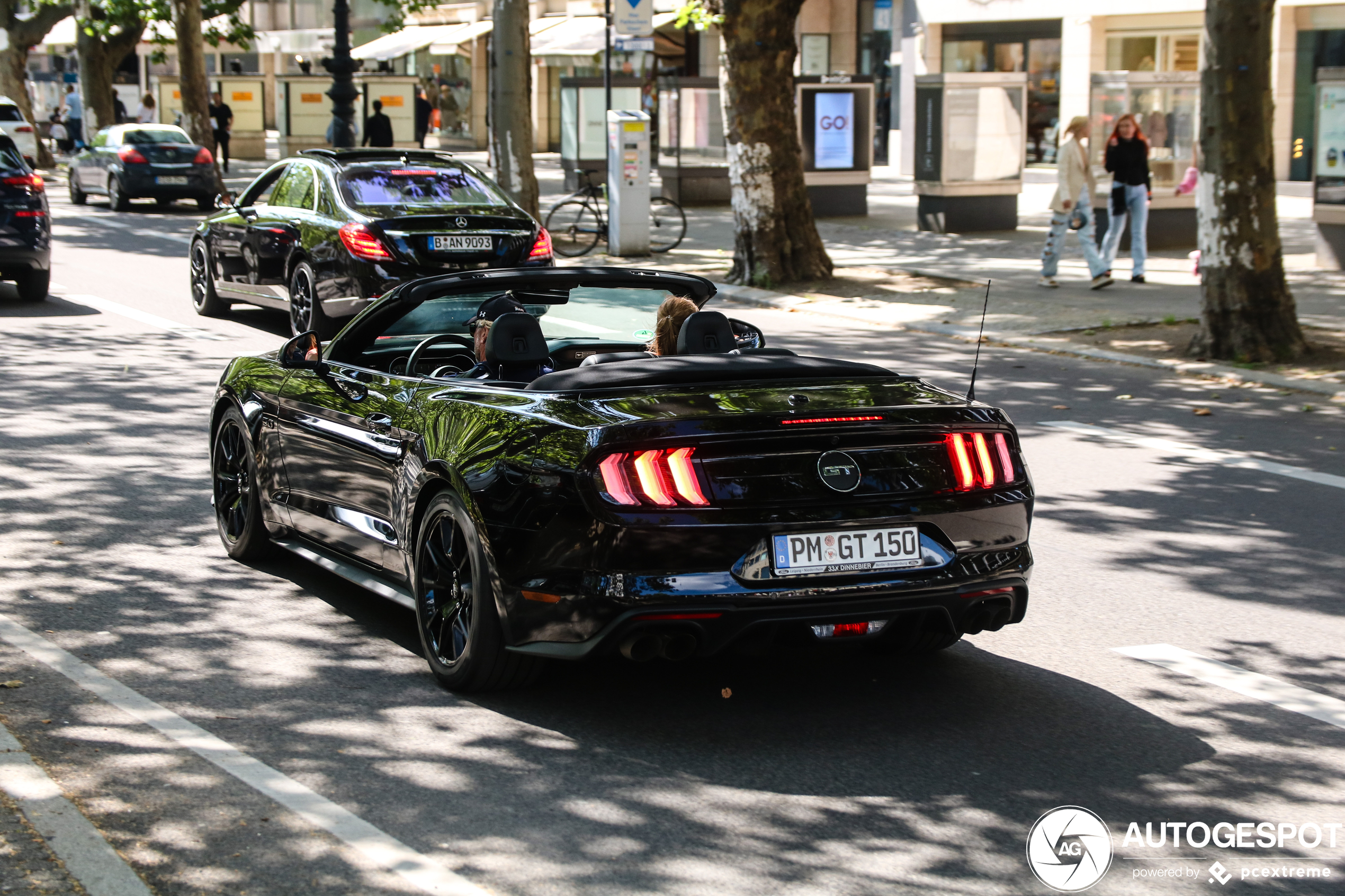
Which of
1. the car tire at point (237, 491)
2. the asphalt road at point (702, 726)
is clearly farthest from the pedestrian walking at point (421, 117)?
the car tire at point (237, 491)

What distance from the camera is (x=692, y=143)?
95.2 ft

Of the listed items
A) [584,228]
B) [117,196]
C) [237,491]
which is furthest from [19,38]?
[237,491]

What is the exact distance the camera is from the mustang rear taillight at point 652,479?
477 cm

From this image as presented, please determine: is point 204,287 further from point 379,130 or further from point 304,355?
point 379,130

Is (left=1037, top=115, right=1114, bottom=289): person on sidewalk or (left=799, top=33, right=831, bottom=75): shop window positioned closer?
(left=1037, top=115, right=1114, bottom=289): person on sidewalk

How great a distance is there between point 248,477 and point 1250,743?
4.05m

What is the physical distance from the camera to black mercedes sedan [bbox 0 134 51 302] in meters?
16.4

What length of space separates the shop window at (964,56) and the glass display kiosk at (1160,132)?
15.1 meters

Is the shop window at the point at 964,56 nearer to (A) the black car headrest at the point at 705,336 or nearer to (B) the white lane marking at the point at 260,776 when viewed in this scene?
(A) the black car headrest at the point at 705,336

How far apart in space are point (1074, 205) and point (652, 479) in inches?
547

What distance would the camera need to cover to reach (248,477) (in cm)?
696

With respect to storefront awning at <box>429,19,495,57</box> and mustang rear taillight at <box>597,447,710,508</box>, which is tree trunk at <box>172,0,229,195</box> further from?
mustang rear taillight at <box>597,447,710,508</box>

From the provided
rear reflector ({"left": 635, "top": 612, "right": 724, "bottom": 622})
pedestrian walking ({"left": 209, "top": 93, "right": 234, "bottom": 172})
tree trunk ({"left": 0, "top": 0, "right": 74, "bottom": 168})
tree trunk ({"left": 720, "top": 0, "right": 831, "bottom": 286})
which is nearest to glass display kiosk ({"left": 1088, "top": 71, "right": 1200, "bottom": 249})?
tree trunk ({"left": 720, "top": 0, "right": 831, "bottom": 286})

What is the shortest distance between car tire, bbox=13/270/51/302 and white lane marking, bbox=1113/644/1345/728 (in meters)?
13.6
